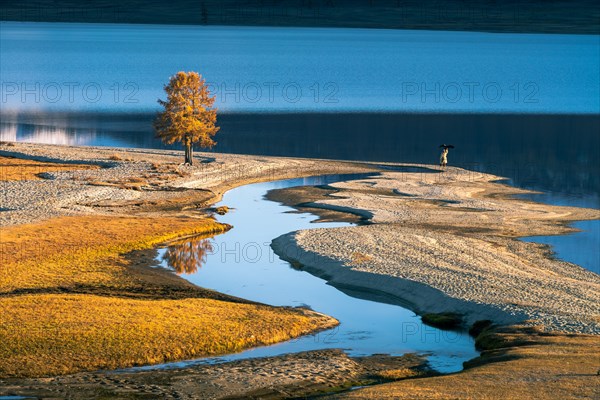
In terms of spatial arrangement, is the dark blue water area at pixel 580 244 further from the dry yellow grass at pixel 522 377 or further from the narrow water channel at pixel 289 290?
the dry yellow grass at pixel 522 377

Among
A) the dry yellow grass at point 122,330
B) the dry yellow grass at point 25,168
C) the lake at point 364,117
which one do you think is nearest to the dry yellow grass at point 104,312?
the dry yellow grass at point 122,330

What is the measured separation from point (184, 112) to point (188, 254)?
29.0 meters

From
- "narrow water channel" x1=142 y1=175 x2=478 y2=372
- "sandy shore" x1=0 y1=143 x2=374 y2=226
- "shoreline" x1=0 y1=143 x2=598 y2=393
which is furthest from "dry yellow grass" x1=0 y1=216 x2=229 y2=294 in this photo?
"shoreline" x1=0 y1=143 x2=598 y2=393

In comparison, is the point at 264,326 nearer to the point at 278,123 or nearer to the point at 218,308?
the point at 218,308

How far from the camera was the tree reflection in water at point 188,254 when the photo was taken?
5316 centimetres

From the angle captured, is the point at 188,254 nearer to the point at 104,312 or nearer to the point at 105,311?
the point at 105,311

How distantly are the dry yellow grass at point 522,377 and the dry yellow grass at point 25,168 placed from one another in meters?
48.3

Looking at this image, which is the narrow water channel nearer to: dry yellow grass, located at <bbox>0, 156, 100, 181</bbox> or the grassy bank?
the grassy bank

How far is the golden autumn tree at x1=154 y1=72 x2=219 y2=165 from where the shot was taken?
271 ft

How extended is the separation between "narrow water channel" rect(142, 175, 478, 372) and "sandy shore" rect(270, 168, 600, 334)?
1.69 meters

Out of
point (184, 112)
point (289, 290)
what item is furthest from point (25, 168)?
point (289, 290)

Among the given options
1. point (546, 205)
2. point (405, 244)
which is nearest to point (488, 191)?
point (546, 205)

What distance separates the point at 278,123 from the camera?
122312mm

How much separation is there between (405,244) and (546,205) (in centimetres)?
2179
